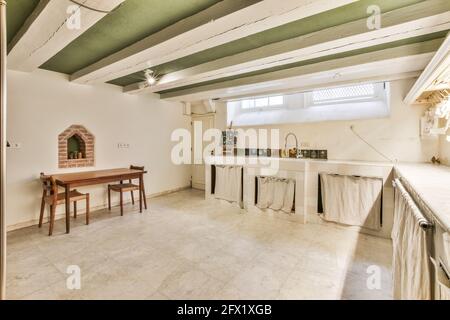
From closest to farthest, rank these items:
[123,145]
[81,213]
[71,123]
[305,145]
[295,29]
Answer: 1. [295,29]
2. [71,123]
3. [81,213]
4. [305,145]
5. [123,145]

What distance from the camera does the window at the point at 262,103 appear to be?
4.76 m

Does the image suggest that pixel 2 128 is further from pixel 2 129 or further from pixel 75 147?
pixel 75 147

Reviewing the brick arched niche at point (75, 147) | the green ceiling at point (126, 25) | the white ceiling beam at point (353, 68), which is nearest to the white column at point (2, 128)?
the green ceiling at point (126, 25)

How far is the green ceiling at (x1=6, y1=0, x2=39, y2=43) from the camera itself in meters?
1.81

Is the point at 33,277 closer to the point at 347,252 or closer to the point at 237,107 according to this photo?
the point at 347,252

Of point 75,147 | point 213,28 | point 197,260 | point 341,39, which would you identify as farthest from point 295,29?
point 75,147

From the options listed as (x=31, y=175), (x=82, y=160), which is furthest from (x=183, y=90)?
(x=31, y=175)

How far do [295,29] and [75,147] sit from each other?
3.97 meters

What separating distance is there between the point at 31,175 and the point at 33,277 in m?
1.94

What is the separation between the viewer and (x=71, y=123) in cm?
375

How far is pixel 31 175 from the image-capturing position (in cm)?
335

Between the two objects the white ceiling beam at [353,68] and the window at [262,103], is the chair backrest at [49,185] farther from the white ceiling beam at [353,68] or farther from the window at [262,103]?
the window at [262,103]

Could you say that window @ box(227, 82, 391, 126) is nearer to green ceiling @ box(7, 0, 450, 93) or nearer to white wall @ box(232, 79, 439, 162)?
white wall @ box(232, 79, 439, 162)

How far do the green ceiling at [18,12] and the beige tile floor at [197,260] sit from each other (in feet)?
7.75
